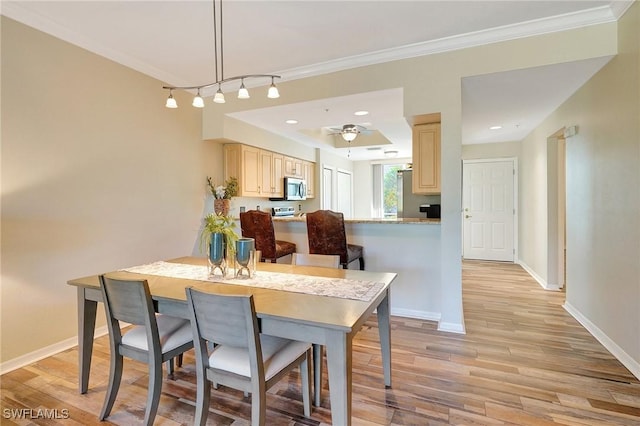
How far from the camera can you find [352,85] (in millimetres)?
3307

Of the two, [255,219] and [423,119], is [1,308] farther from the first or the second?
[423,119]

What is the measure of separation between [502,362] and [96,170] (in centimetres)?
379

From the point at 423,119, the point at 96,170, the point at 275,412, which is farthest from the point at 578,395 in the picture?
the point at 96,170

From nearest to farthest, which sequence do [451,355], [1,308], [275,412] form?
[275,412] → [1,308] → [451,355]

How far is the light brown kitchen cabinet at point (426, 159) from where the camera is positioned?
3.40 metres

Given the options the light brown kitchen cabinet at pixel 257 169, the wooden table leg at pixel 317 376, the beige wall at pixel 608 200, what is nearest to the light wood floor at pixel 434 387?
the wooden table leg at pixel 317 376

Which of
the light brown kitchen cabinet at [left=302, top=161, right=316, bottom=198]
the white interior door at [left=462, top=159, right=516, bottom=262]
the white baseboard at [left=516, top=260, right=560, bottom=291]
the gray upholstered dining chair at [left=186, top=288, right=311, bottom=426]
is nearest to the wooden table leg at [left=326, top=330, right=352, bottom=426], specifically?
the gray upholstered dining chair at [left=186, top=288, right=311, bottom=426]

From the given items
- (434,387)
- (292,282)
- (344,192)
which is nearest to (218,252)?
(292,282)

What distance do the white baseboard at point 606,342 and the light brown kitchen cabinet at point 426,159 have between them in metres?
1.85

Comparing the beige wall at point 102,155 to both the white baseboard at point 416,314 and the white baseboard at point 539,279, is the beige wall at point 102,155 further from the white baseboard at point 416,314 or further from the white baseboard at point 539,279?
the white baseboard at point 539,279

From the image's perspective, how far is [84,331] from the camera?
2043 millimetres

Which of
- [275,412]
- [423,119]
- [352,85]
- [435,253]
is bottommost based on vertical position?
[275,412]

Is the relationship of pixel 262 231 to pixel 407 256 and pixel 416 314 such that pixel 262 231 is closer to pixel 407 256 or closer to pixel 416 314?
pixel 407 256

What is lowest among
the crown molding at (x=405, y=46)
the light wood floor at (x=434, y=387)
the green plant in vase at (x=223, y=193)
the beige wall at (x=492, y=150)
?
the light wood floor at (x=434, y=387)
